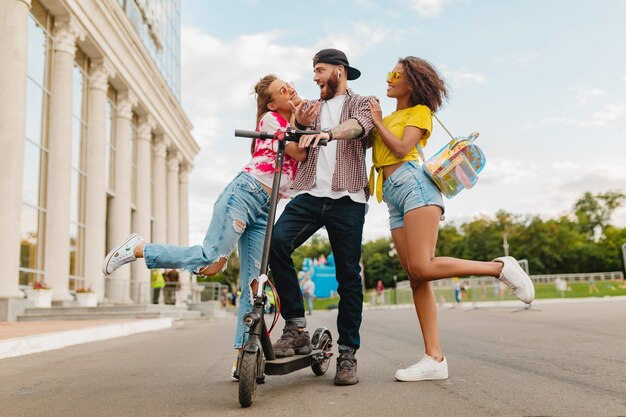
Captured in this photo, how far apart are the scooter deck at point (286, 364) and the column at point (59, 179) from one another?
671 inches

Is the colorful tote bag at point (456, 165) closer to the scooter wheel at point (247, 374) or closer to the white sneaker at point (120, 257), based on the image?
the scooter wheel at point (247, 374)

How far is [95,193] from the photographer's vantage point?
23.1 m

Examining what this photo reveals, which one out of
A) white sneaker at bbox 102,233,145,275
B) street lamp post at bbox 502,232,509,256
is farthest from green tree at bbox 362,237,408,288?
white sneaker at bbox 102,233,145,275

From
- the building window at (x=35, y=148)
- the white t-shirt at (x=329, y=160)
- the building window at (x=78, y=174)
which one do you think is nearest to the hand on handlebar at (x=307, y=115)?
the white t-shirt at (x=329, y=160)

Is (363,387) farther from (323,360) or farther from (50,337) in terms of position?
(50,337)

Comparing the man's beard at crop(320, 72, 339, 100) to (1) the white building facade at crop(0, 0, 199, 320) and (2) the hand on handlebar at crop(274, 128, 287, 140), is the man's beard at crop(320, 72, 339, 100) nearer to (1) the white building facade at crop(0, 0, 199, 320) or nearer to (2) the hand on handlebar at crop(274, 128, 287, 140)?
(2) the hand on handlebar at crop(274, 128, 287, 140)

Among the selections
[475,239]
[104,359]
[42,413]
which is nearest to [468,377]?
[42,413]

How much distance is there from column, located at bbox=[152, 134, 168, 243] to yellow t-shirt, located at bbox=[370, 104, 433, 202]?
3101cm

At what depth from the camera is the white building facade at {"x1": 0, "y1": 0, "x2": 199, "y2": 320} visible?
15.6m

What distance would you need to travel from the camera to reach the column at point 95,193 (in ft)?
75.0

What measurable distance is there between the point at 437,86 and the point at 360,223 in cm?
112

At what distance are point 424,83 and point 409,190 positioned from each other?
786mm

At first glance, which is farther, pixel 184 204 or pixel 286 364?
pixel 184 204

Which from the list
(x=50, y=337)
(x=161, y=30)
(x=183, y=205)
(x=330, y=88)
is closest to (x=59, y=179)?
(x=50, y=337)
